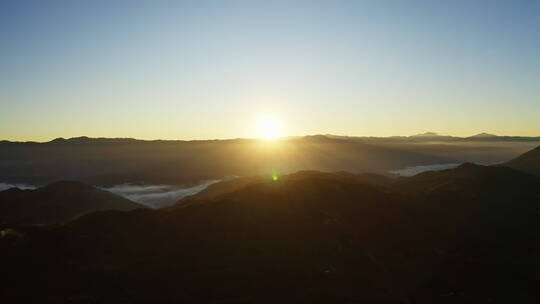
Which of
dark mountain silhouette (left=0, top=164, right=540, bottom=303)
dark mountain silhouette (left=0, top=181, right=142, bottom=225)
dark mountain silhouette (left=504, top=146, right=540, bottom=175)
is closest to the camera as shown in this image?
dark mountain silhouette (left=0, top=164, right=540, bottom=303)

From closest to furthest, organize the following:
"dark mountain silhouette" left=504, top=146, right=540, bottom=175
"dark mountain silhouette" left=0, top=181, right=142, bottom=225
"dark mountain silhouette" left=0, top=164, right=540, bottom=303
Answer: "dark mountain silhouette" left=0, top=164, right=540, bottom=303 → "dark mountain silhouette" left=0, top=181, right=142, bottom=225 → "dark mountain silhouette" left=504, top=146, right=540, bottom=175

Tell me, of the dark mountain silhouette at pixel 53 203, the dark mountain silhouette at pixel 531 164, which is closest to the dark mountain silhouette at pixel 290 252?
the dark mountain silhouette at pixel 53 203

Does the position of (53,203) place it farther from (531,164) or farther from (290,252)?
(531,164)

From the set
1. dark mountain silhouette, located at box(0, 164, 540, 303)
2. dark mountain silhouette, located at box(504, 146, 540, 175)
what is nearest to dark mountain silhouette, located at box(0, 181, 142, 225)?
dark mountain silhouette, located at box(0, 164, 540, 303)

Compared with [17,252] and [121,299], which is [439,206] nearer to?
[121,299]

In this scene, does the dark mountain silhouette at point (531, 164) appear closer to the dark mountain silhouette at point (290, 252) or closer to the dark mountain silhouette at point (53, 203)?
the dark mountain silhouette at point (290, 252)

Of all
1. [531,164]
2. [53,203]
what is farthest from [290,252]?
[531,164]

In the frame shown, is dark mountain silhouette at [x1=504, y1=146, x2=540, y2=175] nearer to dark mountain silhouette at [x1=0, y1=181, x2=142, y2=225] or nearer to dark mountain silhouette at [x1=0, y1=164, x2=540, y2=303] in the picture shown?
dark mountain silhouette at [x1=0, y1=164, x2=540, y2=303]
